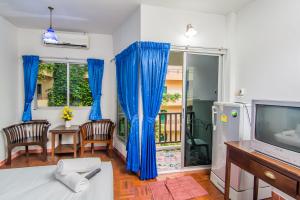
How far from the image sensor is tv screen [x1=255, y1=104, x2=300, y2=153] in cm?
153

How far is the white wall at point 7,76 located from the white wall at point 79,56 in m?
0.13

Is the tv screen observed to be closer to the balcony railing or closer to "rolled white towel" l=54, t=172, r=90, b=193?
"rolled white towel" l=54, t=172, r=90, b=193

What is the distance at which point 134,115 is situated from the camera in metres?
2.81

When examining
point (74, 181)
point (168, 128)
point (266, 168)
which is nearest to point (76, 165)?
point (74, 181)

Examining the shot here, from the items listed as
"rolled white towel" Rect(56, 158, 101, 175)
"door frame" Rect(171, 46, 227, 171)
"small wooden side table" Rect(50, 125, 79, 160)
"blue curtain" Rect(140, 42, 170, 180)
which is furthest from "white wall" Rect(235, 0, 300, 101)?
"small wooden side table" Rect(50, 125, 79, 160)

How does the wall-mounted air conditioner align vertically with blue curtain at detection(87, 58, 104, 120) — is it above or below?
above

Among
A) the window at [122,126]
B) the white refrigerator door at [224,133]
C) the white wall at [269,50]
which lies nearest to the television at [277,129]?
the white refrigerator door at [224,133]

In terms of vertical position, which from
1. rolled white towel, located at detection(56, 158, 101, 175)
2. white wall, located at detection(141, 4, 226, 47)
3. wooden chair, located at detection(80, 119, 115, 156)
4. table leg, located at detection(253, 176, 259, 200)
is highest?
white wall, located at detection(141, 4, 226, 47)

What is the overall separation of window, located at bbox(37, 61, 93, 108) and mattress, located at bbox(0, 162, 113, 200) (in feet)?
8.17

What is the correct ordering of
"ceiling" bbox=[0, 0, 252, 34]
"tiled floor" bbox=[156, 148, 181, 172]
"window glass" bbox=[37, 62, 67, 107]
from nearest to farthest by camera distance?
"ceiling" bbox=[0, 0, 252, 34]
"tiled floor" bbox=[156, 148, 181, 172]
"window glass" bbox=[37, 62, 67, 107]

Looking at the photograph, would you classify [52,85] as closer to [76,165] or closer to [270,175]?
[76,165]

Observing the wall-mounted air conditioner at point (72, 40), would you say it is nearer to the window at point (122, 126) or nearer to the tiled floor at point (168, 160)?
the window at point (122, 126)

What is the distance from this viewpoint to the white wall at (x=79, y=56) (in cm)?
377

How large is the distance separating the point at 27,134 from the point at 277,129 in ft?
14.4
